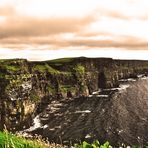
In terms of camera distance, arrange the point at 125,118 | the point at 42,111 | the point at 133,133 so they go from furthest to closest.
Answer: the point at 42,111 < the point at 125,118 < the point at 133,133

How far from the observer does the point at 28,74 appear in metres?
150

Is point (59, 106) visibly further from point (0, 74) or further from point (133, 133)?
point (133, 133)

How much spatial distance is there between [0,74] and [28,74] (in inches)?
683

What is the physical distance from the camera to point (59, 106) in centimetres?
15662

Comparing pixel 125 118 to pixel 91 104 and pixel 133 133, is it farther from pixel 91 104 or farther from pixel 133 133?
pixel 91 104

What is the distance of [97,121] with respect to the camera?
11631 cm

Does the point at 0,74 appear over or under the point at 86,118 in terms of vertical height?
over

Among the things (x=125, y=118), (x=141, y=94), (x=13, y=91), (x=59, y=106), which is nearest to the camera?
(x=125, y=118)

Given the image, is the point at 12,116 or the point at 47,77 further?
the point at 47,77

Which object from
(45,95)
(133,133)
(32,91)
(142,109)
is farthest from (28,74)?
(133,133)

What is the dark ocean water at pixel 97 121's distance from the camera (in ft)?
309

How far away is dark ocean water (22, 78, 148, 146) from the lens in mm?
94312

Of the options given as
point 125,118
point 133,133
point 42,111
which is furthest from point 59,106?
point 133,133

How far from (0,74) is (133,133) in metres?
58.2
